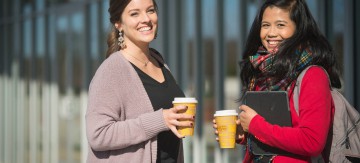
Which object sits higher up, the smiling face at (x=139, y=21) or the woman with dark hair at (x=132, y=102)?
the smiling face at (x=139, y=21)

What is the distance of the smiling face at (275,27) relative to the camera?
2.51m

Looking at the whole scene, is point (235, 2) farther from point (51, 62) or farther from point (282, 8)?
point (51, 62)

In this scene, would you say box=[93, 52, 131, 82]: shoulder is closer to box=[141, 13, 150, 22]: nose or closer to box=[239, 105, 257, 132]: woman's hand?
box=[141, 13, 150, 22]: nose

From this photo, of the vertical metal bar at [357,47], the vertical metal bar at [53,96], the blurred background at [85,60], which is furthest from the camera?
the vertical metal bar at [53,96]

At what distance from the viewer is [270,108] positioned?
2.44 m

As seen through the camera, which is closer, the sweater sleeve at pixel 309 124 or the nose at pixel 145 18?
the sweater sleeve at pixel 309 124

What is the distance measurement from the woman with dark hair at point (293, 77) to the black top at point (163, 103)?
29cm

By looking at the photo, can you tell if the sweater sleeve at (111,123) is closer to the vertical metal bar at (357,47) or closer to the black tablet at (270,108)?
the black tablet at (270,108)

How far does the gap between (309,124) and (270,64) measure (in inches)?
11.3

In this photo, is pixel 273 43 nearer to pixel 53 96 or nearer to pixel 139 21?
pixel 139 21

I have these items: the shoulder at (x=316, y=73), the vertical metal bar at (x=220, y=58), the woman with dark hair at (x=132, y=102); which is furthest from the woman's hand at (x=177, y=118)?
the vertical metal bar at (x=220, y=58)

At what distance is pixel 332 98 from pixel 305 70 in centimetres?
16

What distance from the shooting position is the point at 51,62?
8906 mm

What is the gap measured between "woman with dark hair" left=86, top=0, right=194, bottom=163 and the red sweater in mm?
311
